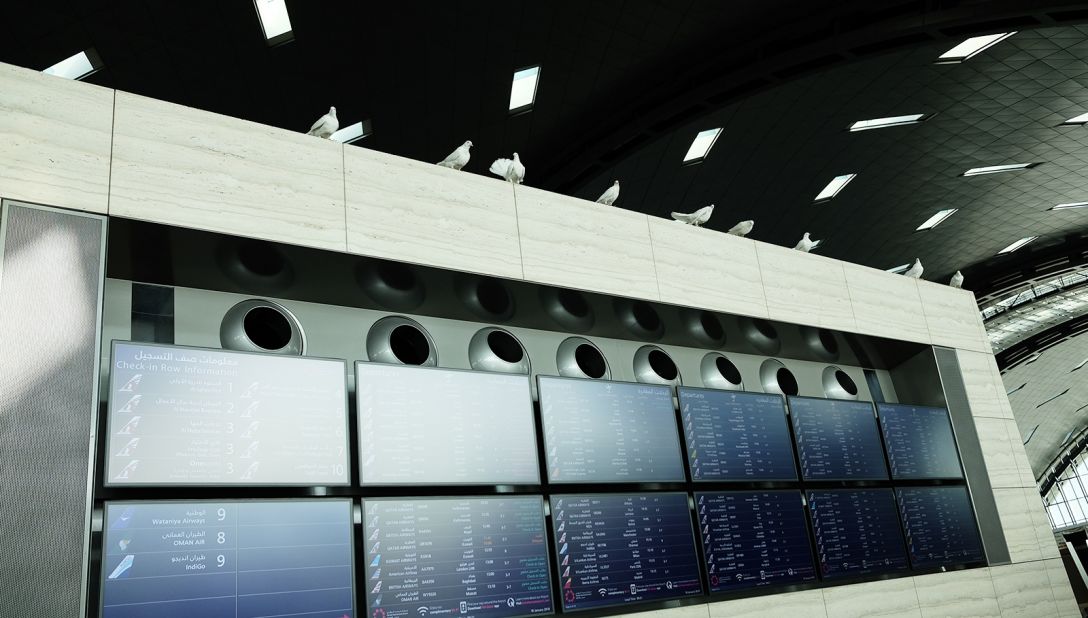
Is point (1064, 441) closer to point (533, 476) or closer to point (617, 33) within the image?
point (617, 33)

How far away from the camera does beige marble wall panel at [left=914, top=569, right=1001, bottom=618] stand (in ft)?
20.1

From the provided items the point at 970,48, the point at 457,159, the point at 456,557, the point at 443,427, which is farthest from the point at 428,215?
the point at 970,48

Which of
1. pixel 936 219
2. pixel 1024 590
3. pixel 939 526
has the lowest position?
pixel 1024 590

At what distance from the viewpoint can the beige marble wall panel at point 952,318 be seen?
750cm

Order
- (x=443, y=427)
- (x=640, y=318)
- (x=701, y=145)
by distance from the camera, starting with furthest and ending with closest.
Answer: (x=701, y=145) → (x=640, y=318) → (x=443, y=427)

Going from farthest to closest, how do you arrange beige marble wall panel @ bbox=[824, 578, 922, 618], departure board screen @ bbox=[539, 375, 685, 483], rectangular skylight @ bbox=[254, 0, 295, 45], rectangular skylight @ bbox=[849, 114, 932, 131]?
rectangular skylight @ bbox=[849, 114, 932, 131] < rectangular skylight @ bbox=[254, 0, 295, 45] < beige marble wall panel @ bbox=[824, 578, 922, 618] < departure board screen @ bbox=[539, 375, 685, 483]

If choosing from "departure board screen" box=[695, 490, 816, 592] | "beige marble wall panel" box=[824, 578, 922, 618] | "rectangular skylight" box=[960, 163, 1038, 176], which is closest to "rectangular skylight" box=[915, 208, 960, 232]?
"rectangular skylight" box=[960, 163, 1038, 176]

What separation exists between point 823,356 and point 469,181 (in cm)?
379

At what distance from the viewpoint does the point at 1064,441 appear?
43156mm

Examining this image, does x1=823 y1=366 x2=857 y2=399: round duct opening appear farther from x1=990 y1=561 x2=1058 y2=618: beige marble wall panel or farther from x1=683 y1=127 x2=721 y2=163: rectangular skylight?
x1=683 y1=127 x2=721 y2=163: rectangular skylight

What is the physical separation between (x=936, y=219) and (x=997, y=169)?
78.9 inches

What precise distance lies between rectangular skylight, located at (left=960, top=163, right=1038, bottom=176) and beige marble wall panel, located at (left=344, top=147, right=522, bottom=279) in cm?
1296

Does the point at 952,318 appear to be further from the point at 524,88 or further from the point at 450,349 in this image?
the point at 524,88

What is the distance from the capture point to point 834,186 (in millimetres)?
14570
